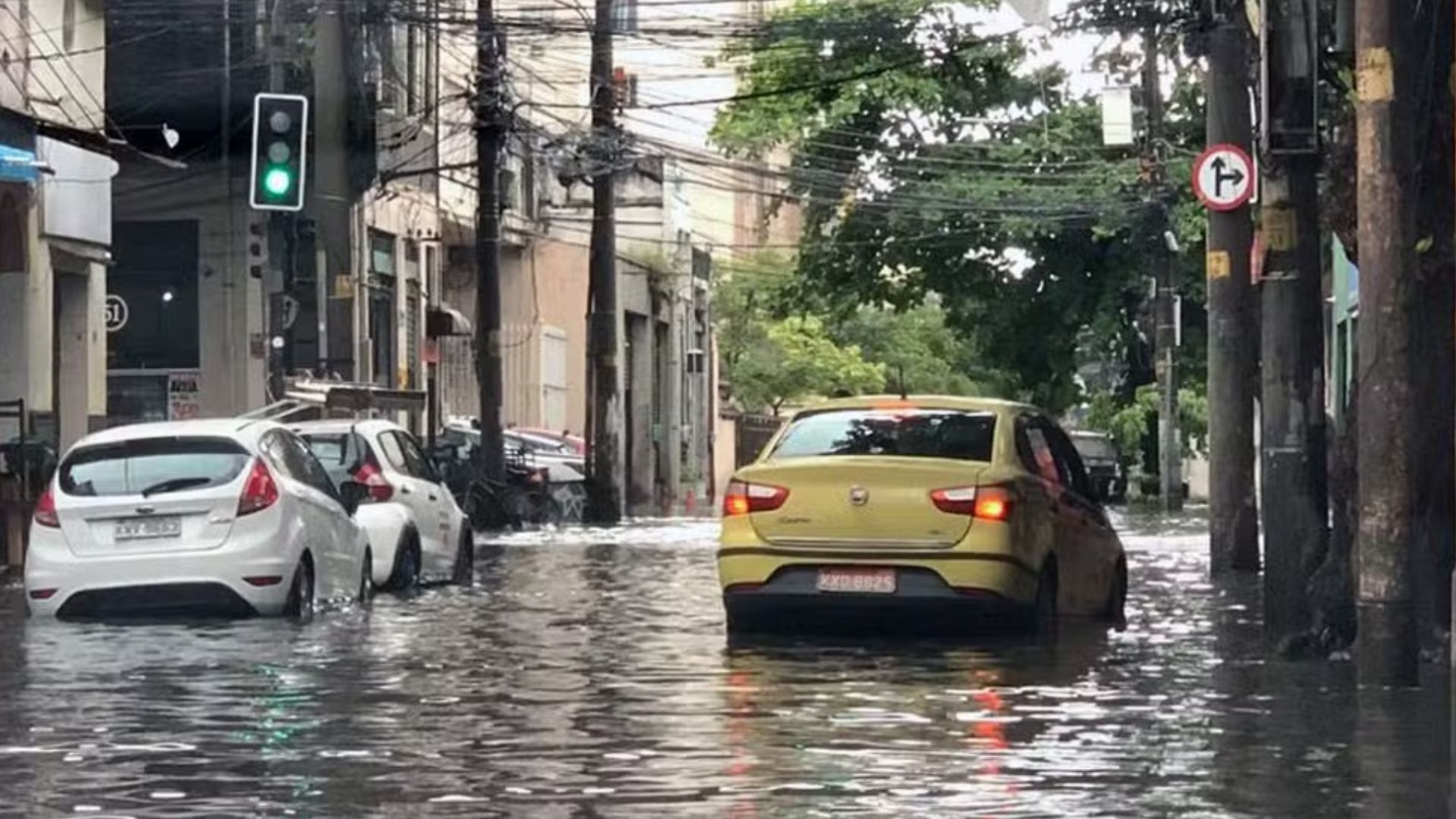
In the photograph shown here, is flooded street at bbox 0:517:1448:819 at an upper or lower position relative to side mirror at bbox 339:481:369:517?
lower

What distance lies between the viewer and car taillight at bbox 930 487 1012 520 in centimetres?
1477

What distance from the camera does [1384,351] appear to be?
12.1 m

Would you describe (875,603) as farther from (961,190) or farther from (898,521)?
(961,190)

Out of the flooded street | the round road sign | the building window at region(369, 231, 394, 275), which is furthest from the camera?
the building window at region(369, 231, 394, 275)

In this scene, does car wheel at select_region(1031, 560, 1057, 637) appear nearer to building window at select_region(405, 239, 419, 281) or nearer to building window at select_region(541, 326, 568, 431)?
building window at select_region(405, 239, 419, 281)

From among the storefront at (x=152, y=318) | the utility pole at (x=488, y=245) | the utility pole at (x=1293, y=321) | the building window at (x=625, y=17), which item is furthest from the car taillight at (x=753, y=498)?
the storefront at (x=152, y=318)

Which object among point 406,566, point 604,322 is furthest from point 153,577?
point 604,322

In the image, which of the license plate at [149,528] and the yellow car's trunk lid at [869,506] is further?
the license plate at [149,528]

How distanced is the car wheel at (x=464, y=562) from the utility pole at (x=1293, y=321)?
9.93 meters

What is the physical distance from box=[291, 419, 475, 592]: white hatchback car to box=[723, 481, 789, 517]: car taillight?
527 centimetres

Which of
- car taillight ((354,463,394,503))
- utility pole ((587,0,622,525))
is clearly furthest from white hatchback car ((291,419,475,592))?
utility pole ((587,0,622,525))

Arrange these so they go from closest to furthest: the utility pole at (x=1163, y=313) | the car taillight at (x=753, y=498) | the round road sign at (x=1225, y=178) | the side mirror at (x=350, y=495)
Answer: the car taillight at (x=753, y=498)
the side mirror at (x=350, y=495)
the round road sign at (x=1225, y=178)
the utility pole at (x=1163, y=313)

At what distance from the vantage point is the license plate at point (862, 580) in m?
14.9

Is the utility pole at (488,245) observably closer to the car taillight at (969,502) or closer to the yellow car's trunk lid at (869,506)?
the yellow car's trunk lid at (869,506)
